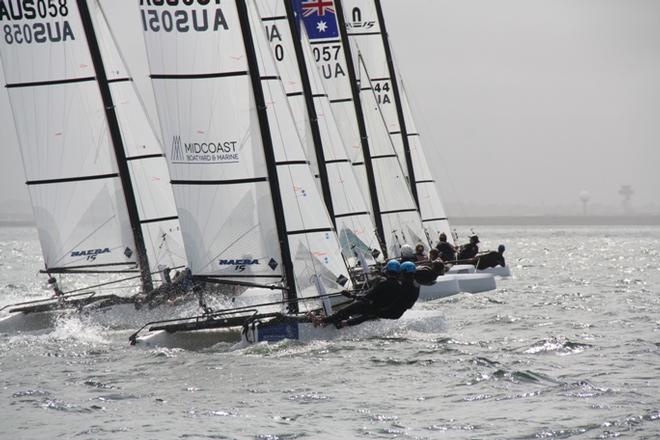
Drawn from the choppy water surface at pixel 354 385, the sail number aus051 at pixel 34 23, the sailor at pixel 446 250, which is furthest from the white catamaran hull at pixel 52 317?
the sailor at pixel 446 250

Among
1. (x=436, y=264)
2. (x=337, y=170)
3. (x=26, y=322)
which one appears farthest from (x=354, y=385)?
(x=337, y=170)

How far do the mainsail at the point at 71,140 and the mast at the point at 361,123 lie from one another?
647 centimetres

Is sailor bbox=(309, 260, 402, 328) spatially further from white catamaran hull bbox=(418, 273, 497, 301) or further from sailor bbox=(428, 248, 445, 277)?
white catamaran hull bbox=(418, 273, 497, 301)

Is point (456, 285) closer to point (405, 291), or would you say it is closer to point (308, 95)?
point (308, 95)

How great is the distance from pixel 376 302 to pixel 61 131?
7908 millimetres

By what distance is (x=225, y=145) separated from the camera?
1641 centimetres

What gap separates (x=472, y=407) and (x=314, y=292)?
513 cm

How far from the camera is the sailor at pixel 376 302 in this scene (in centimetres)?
1553

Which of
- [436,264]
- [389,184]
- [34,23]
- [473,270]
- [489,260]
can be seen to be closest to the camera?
[34,23]

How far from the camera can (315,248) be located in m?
16.5

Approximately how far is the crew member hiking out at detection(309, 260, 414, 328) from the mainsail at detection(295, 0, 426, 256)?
36.2 feet

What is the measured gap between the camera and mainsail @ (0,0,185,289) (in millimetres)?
20766

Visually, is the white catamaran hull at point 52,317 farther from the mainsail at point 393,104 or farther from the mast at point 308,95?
the mainsail at point 393,104

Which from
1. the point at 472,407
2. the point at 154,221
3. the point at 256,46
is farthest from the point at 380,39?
the point at 472,407
